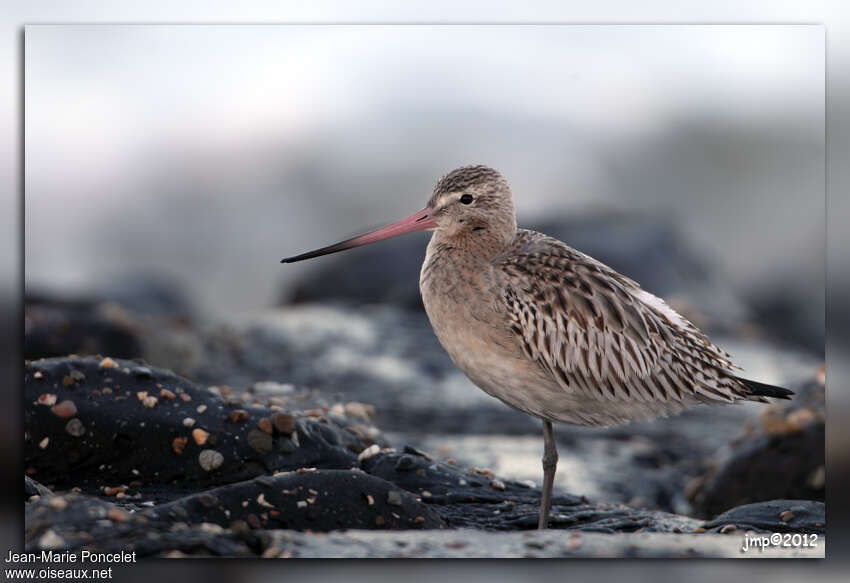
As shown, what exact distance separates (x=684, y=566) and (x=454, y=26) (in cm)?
343

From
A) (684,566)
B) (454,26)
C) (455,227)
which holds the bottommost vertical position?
(684,566)

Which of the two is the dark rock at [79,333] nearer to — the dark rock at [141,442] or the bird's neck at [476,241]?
the dark rock at [141,442]

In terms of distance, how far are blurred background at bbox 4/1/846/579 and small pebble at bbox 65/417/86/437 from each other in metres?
1.19

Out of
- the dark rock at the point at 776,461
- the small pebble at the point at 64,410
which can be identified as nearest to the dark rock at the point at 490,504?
the dark rock at the point at 776,461

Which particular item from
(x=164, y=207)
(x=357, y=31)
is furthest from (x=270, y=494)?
(x=164, y=207)

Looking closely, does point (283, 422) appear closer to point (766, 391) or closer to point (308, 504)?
point (308, 504)

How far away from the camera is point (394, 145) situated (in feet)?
46.8

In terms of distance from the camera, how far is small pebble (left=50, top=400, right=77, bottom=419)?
630 cm

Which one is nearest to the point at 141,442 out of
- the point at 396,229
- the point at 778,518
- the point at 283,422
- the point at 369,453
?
the point at 283,422

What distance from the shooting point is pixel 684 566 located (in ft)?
19.3

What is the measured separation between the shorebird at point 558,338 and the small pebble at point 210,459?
1230 mm

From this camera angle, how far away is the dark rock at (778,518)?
619cm

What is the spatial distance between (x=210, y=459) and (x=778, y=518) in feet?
10.9

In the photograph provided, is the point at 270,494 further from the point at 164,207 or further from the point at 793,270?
the point at 164,207
